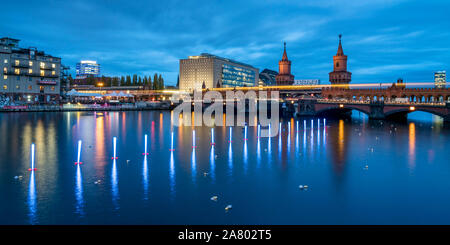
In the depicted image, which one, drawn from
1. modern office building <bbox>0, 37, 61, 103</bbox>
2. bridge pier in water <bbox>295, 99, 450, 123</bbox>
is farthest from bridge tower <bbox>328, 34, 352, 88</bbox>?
modern office building <bbox>0, 37, 61, 103</bbox>

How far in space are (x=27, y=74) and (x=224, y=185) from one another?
10876 cm

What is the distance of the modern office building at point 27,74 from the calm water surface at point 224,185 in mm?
81533

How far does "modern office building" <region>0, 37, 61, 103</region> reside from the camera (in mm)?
99938

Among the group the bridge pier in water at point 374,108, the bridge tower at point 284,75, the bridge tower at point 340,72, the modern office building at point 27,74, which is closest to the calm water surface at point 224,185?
the bridge pier in water at point 374,108

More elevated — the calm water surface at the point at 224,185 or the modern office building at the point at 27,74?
the modern office building at the point at 27,74

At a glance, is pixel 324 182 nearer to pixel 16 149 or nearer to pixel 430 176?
pixel 430 176

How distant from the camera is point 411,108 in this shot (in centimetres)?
6712

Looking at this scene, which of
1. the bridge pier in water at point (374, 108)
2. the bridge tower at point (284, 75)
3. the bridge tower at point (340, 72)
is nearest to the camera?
the bridge pier in water at point (374, 108)

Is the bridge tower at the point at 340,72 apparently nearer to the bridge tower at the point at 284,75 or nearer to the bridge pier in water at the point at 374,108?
the bridge tower at the point at 284,75

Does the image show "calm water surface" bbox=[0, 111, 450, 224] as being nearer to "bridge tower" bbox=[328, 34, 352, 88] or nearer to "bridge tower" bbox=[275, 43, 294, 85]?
"bridge tower" bbox=[328, 34, 352, 88]

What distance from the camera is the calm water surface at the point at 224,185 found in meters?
15.1

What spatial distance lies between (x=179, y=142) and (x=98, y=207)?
23367mm

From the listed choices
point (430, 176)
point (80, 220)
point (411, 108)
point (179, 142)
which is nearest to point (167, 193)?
point (80, 220)

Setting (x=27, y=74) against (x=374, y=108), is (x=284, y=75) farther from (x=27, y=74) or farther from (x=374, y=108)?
(x=27, y=74)
